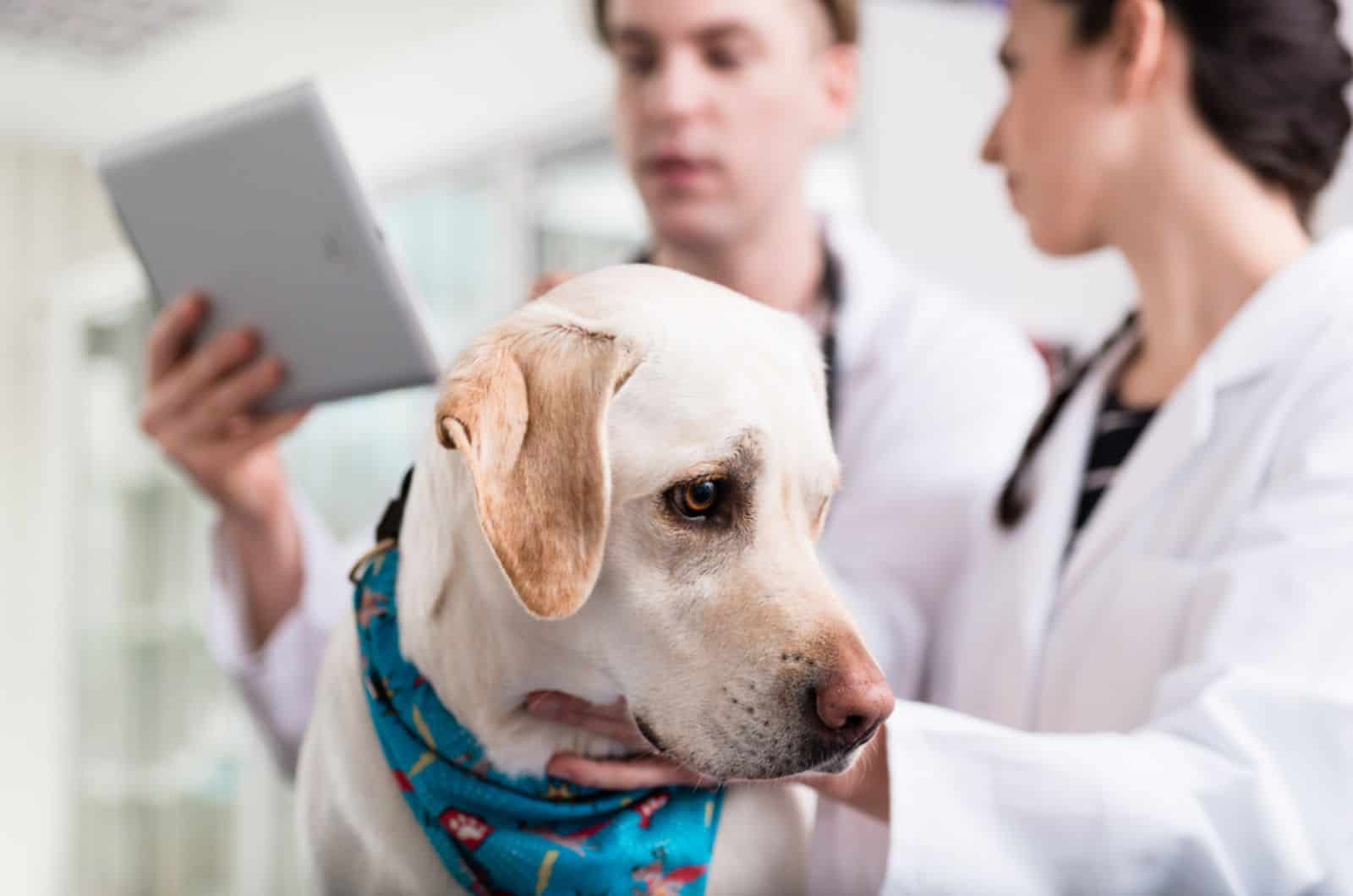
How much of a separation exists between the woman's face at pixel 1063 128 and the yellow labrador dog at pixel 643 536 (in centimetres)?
27

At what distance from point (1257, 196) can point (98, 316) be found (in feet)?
11.4

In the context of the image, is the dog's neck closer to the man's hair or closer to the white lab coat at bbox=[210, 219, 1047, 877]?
the white lab coat at bbox=[210, 219, 1047, 877]

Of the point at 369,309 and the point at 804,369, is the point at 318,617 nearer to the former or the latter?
the point at 369,309

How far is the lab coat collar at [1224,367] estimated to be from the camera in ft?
2.35

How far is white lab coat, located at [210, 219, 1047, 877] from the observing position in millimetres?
753

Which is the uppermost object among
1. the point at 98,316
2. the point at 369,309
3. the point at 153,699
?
the point at 369,309

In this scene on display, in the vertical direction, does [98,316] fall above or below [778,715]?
below

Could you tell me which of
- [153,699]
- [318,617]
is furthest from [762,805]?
[153,699]

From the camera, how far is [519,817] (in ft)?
1.81

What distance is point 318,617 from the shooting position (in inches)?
30.3

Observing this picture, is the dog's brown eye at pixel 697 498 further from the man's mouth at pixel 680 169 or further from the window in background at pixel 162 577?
the window in background at pixel 162 577

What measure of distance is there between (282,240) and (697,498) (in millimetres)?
258

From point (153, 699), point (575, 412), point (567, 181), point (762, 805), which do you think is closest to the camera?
point (575, 412)

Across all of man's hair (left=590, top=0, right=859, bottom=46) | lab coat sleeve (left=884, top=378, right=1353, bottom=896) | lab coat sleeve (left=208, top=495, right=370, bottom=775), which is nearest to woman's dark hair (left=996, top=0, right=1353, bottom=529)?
man's hair (left=590, top=0, right=859, bottom=46)
